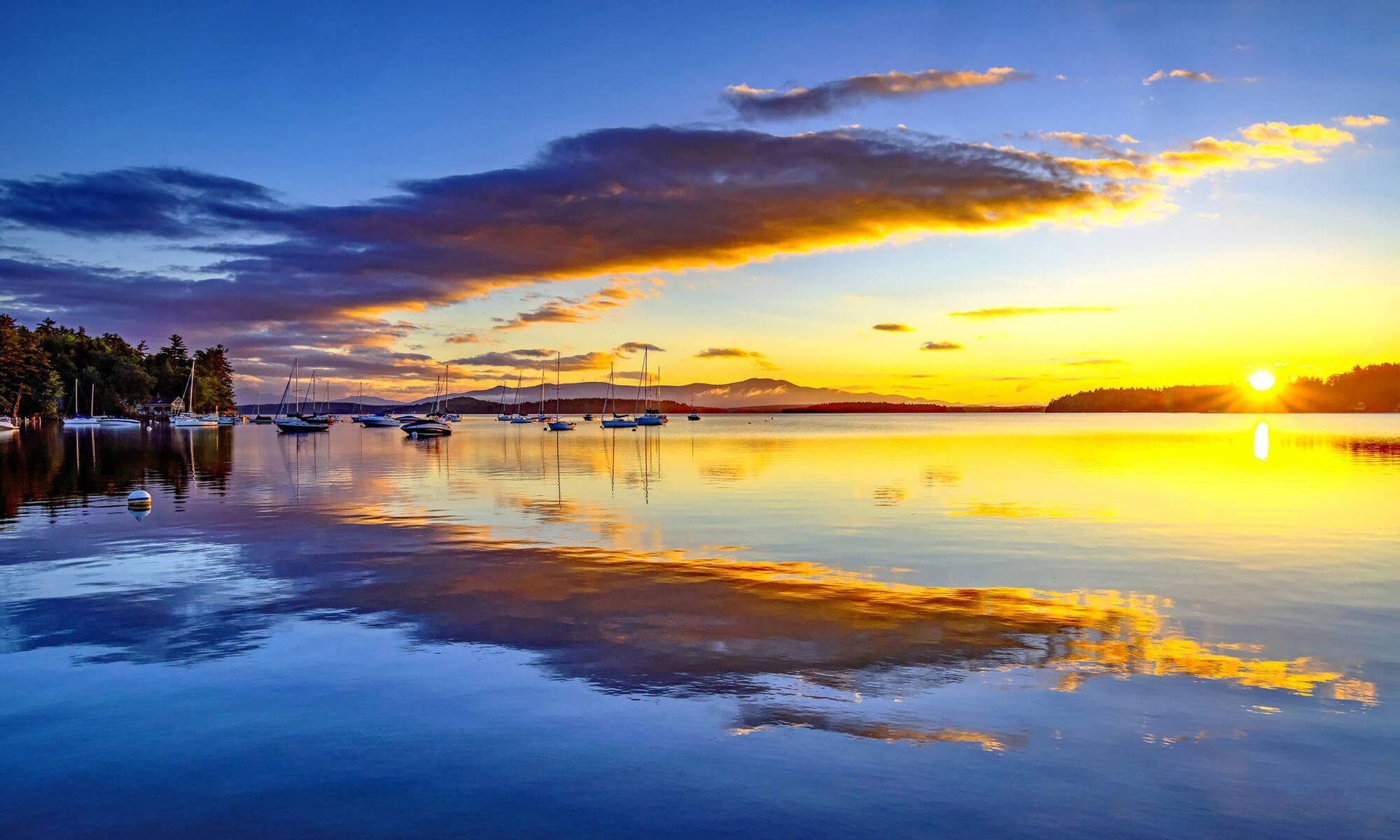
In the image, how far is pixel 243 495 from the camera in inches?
1531

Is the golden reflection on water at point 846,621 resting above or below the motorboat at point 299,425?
below

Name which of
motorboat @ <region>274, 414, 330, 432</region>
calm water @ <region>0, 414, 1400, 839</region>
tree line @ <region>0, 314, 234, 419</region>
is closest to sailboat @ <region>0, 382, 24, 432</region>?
tree line @ <region>0, 314, 234, 419</region>

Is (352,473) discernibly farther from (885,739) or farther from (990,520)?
A: (885,739)

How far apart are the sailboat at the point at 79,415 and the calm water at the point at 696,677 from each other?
525 ft

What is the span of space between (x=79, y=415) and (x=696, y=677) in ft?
691

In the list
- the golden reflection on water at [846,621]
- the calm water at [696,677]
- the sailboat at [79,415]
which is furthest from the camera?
the sailboat at [79,415]

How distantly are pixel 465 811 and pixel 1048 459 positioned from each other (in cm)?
6856

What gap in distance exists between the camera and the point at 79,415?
179 metres

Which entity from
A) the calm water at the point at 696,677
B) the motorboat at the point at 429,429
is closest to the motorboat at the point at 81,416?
the motorboat at the point at 429,429

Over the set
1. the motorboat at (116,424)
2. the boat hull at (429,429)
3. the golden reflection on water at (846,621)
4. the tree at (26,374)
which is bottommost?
the golden reflection on water at (846,621)

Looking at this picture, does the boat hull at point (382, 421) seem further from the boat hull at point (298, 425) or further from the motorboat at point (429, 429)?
the motorboat at point (429, 429)

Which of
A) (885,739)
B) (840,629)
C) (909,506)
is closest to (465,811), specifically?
(885,739)

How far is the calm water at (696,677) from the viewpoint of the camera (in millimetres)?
8117

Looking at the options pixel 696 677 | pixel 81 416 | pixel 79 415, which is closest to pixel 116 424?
pixel 81 416
